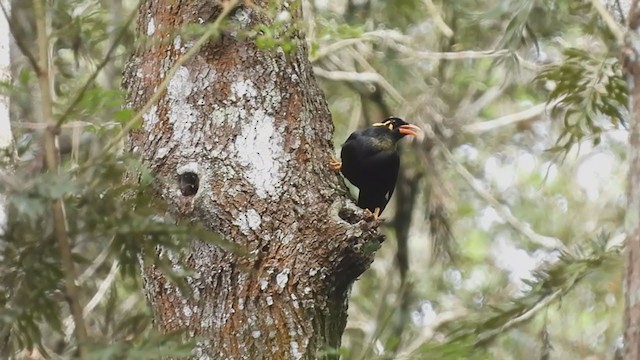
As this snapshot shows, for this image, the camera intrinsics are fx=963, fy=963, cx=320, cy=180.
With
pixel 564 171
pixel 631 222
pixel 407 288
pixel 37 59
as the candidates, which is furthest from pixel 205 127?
pixel 564 171

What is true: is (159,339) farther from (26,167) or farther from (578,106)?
(578,106)

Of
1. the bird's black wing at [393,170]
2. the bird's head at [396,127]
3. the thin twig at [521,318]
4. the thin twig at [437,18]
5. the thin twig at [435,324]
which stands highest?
the thin twig at [437,18]

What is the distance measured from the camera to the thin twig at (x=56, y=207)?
1.74 meters

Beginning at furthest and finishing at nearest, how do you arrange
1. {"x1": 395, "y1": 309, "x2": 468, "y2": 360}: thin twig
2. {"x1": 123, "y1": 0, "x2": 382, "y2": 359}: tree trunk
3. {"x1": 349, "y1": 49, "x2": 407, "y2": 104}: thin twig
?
{"x1": 395, "y1": 309, "x2": 468, "y2": 360}: thin twig < {"x1": 349, "y1": 49, "x2": 407, "y2": 104}: thin twig < {"x1": 123, "y1": 0, "x2": 382, "y2": 359}: tree trunk

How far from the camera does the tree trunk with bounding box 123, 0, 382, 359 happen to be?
110 inches

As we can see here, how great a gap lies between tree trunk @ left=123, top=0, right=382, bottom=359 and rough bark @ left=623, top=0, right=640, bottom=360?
728mm

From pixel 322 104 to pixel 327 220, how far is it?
55 cm

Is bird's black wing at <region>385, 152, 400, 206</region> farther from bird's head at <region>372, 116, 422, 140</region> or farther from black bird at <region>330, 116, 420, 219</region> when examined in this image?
bird's head at <region>372, 116, 422, 140</region>

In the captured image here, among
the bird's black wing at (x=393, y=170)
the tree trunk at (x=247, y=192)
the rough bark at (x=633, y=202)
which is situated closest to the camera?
the rough bark at (x=633, y=202)

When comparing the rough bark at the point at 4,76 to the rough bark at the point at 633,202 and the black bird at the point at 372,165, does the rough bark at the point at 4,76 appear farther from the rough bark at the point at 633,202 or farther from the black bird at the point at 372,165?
the rough bark at the point at 633,202

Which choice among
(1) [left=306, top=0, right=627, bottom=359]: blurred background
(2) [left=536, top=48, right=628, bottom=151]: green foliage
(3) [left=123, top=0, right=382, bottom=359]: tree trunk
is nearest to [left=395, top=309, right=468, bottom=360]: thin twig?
(1) [left=306, top=0, right=627, bottom=359]: blurred background

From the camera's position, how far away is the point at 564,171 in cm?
855

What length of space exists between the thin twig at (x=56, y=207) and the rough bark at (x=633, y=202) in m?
1.45

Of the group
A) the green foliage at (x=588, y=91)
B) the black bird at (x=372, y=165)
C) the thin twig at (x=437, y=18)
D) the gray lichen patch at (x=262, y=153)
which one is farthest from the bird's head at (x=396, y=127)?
the gray lichen patch at (x=262, y=153)
